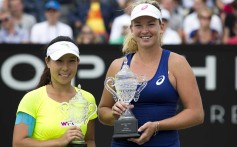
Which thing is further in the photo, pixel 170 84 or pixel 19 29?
pixel 19 29

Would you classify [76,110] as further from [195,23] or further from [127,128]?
[195,23]

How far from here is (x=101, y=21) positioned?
1123cm

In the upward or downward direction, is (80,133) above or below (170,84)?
below

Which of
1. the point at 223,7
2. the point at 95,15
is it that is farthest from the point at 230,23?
the point at 95,15

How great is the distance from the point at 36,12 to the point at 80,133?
22.5 ft

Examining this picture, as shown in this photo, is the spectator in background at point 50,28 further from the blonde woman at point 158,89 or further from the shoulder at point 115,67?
the blonde woman at point 158,89

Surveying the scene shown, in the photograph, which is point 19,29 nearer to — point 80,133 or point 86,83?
point 86,83

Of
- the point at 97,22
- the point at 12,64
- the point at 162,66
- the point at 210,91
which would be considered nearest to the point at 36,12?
the point at 97,22

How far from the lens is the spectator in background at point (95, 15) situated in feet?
36.5

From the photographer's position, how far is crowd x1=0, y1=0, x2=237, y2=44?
10.2 meters

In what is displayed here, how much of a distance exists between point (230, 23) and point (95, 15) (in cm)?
199

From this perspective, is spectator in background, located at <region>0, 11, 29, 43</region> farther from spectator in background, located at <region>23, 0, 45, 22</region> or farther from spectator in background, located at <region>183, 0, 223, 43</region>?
spectator in background, located at <region>183, 0, 223, 43</region>

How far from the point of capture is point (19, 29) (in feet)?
34.3

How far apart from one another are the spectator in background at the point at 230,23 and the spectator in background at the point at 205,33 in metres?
0.11
